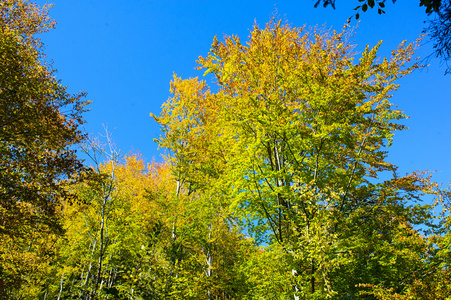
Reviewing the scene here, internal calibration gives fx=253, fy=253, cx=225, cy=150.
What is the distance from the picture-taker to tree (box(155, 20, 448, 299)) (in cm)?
671

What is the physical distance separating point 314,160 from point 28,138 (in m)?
8.41

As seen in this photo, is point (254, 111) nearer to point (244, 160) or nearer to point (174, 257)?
point (244, 160)

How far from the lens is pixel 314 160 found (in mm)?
7992

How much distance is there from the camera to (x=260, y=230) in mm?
8328

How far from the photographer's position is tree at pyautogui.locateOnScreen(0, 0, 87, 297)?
666 centimetres

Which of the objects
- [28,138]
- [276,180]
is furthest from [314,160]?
[28,138]

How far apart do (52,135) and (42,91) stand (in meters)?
1.37

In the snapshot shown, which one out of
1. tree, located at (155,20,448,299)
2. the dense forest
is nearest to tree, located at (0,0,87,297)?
the dense forest

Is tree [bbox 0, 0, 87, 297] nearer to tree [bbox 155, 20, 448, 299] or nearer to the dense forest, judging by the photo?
the dense forest

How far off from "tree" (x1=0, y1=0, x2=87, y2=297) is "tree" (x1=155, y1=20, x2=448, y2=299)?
16.1 feet

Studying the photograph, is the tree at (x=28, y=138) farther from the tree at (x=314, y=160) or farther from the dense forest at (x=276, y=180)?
the tree at (x=314, y=160)

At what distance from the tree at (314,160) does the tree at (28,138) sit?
492 cm

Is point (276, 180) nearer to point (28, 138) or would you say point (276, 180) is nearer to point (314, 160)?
point (314, 160)

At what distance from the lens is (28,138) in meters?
7.07
